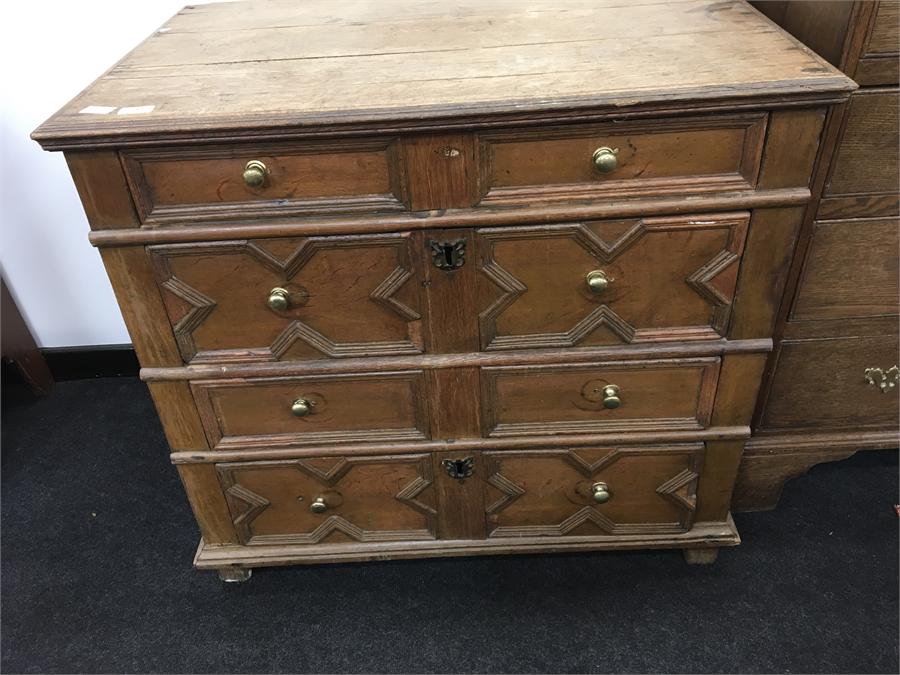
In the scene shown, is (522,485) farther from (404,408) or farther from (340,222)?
(340,222)

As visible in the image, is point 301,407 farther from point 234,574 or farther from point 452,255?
point 234,574

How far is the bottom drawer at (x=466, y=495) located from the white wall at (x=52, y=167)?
972 mm

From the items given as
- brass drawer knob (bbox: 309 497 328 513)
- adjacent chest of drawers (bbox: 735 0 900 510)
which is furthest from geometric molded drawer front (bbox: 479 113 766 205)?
brass drawer knob (bbox: 309 497 328 513)

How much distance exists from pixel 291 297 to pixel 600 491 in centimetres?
72

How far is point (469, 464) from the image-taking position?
140 cm

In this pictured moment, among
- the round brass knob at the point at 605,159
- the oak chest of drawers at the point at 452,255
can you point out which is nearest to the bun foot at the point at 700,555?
the oak chest of drawers at the point at 452,255

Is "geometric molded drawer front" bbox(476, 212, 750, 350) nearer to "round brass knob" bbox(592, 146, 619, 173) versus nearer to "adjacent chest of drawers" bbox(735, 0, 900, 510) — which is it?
"round brass knob" bbox(592, 146, 619, 173)

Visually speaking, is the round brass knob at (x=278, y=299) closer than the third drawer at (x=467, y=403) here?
Yes

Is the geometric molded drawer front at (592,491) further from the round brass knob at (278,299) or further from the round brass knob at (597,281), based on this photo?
the round brass knob at (278,299)

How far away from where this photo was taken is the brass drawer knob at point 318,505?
1.45 metres

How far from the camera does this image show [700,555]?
1.58m

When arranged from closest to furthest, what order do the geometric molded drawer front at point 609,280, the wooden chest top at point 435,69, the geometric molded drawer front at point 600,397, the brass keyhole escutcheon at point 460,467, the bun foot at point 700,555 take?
the wooden chest top at point 435,69 < the geometric molded drawer front at point 609,280 < the geometric molded drawer front at point 600,397 < the brass keyhole escutcheon at point 460,467 < the bun foot at point 700,555

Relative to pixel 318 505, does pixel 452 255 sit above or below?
above

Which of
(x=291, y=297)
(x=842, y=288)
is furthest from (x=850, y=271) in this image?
(x=291, y=297)
